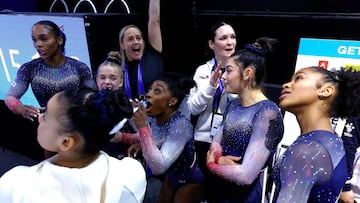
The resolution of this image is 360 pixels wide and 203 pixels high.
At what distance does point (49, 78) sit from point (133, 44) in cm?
60

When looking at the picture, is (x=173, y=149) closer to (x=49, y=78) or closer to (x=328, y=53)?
(x=49, y=78)

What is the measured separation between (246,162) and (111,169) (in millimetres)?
663

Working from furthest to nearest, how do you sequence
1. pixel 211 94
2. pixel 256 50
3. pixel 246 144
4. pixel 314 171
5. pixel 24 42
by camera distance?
1. pixel 24 42
2. pixel 211 94
3. pixel 256 50
4. pixel 246 144
5. pixel 314 171

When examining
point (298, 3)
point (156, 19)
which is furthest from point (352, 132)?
point (156, 19)

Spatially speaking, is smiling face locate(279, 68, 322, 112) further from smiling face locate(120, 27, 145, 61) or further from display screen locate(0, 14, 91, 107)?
display screen locate(0, 14, 91, 107)

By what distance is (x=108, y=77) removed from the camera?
2229 mm

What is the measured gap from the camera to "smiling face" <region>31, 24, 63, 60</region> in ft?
7.72

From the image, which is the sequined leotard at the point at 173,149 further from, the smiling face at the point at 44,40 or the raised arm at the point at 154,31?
the smiling face at the point at 44,40

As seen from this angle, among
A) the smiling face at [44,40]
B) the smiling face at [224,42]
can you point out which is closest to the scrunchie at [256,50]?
the smiling face at [224,42]

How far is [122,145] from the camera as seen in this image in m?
2.18

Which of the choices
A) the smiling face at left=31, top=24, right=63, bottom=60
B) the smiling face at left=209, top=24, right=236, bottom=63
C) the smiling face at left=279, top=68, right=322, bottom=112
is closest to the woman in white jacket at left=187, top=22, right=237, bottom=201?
the smiling face at left=209, top=24, right=236, bottom=63

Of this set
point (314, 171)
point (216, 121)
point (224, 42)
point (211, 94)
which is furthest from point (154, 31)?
point (314, 171)

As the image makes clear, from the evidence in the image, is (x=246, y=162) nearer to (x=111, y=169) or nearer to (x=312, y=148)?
(x=312, y=148)

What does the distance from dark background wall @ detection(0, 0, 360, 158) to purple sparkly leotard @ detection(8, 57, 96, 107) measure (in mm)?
428
